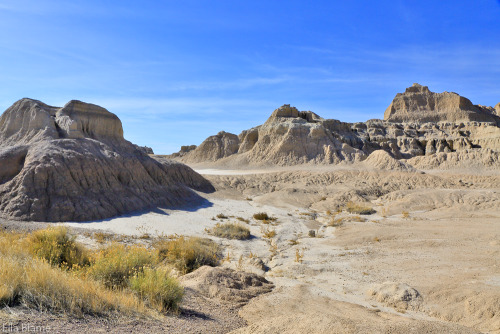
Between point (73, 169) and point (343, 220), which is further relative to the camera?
point (343, 220)

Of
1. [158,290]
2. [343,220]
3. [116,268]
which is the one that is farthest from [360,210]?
[158,290]

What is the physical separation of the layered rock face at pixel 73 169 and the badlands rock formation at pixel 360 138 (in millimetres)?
26136

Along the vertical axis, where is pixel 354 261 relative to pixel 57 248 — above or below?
below

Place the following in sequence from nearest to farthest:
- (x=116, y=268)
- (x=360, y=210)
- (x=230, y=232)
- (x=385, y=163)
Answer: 1. (x=116, y=268)
2. (x=230, y=232)
3. (x=360, y=210)
4. (x=385, y=163)

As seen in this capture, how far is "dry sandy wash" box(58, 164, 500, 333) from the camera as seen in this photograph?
22.9 feet

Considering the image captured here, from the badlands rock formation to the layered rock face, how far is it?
85.7 ft

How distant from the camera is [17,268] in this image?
530 centimetres

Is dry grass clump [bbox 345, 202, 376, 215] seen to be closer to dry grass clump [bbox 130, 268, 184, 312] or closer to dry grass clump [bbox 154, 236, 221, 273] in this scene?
dry grass clump [bbox 154, 236, 221, 273]

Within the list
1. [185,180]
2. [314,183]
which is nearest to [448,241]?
[185,180]

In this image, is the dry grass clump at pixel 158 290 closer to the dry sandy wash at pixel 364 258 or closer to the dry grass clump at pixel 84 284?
the dry grass clump at pixel 84 284

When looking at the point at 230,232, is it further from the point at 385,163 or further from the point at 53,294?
the point at 385,163

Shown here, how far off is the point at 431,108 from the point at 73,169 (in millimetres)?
112482

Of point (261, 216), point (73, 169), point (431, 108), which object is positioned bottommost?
point (261, 216)

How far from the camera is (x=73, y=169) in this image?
1827 cm
